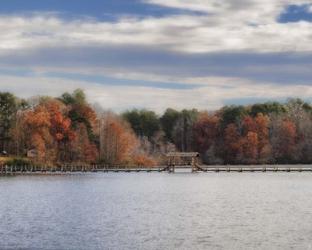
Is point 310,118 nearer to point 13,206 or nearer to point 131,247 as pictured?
point 13,206

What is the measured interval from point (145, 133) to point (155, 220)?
127759 millimetres

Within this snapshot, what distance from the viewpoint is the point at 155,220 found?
147 ft

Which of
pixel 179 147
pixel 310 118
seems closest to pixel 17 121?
pixel 179 147

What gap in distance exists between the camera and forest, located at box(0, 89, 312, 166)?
125 meters

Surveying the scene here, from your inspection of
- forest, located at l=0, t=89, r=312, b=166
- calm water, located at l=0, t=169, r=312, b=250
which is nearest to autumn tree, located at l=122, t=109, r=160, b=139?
forest, located at l=0, t=89, r=312, b=166

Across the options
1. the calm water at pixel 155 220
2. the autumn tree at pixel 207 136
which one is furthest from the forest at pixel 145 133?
the calm water at pixel 155 220

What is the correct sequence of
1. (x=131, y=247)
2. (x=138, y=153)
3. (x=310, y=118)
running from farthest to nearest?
1. (x=310, y=118)
2. (x=138, y=153)
3. (x=131, y=247)

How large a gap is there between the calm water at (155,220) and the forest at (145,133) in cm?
5564

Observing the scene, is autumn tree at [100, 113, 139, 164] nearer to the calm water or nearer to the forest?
the forest

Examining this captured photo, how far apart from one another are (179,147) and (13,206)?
383 feet

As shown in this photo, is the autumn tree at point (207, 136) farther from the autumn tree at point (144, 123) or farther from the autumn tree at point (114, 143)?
the autumn tree at point (114, 143)

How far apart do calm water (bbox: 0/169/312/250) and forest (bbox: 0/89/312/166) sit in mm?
55639

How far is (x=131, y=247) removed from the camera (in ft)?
110

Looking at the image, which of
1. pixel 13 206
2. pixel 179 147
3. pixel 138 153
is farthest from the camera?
pixel 179 147
